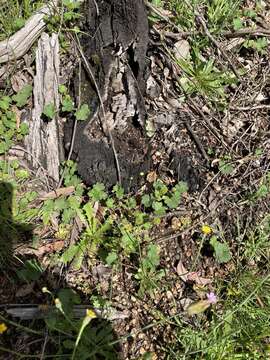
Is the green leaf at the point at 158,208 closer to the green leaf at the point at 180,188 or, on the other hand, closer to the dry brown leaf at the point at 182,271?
the green leaf at the point at 180,188

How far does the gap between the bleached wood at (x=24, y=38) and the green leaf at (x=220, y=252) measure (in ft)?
5.67

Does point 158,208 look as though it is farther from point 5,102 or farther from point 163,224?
point 5,102

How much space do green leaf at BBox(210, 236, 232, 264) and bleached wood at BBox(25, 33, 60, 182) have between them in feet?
3.42

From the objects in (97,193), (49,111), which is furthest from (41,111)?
(97,193)

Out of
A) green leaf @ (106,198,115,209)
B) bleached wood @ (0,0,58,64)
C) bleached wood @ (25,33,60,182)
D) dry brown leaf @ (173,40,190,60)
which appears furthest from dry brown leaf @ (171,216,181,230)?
bleached wood @ (0,0,58,64)

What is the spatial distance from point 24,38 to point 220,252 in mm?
1835

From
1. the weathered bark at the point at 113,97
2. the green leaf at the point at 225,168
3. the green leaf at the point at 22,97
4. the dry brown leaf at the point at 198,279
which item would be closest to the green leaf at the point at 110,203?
the weathered bark at the point at 113,97

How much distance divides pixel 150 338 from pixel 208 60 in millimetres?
1961

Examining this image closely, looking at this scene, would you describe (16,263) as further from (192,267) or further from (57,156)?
(192,267)

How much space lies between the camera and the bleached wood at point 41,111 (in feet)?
9.46

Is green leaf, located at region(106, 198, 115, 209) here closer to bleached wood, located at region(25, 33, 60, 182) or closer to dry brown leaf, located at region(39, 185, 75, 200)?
dry brown leaf, located at region(39, 185, 75, 200)

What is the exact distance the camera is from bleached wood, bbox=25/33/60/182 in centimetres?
288

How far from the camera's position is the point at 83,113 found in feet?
9.11

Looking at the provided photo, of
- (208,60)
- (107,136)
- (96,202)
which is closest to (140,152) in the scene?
(107,136)
